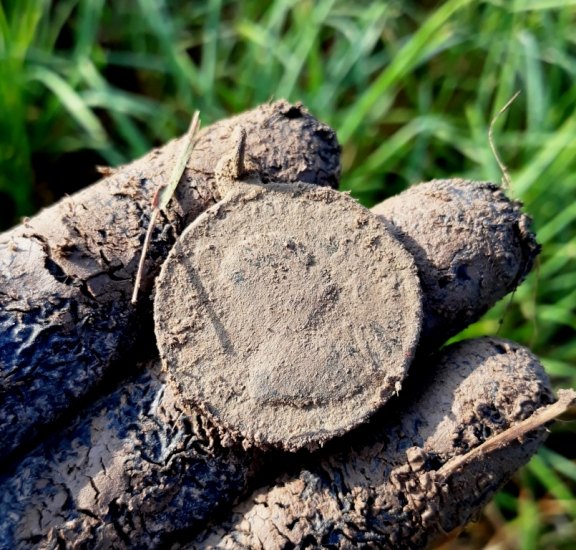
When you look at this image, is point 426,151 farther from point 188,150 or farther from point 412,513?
point 412,513

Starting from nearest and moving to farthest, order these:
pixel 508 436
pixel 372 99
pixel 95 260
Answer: pixel 508 436 < pixel 95 260 < pixel 372 99

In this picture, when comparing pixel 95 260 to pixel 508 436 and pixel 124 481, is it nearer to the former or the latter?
pixel 124 481

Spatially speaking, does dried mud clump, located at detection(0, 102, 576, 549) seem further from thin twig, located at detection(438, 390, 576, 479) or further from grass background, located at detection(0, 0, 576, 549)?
grass background, located at detection(0, 0, 576, 549)

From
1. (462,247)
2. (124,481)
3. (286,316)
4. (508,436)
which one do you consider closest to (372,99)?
(462,247)

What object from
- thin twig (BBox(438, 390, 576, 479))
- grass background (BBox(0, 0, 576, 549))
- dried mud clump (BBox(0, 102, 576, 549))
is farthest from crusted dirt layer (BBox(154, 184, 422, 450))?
grass background (BBox(0, 0, 576, 549))

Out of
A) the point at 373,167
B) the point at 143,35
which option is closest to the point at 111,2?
the point at 143,35

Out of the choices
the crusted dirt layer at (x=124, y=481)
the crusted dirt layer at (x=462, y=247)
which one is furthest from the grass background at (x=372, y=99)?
the crusted dirt layer at (x=124, y=481)
